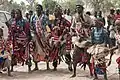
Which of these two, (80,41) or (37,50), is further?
(37,50)

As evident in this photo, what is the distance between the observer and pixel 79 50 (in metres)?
9.38

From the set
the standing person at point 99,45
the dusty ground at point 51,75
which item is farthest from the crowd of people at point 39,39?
the standing person at point 99,45

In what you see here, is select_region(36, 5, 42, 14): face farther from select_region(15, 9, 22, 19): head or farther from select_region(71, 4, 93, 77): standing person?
select_region(71, 4, 93, 77): standing person

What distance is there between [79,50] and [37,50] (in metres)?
1.71

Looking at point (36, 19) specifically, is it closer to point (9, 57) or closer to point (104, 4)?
point (9, 57)

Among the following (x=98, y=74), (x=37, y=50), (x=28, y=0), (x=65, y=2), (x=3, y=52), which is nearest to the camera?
(x=98, y=74)

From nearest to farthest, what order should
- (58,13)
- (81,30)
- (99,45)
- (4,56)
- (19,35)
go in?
(99,45) → (81,30) → (4,56) → (58,13) → (19,35)

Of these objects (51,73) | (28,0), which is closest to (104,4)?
(28,0)

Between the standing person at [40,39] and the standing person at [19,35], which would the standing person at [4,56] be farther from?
the standing person at [40,39]

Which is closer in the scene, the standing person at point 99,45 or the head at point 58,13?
the standing person at point 99,45

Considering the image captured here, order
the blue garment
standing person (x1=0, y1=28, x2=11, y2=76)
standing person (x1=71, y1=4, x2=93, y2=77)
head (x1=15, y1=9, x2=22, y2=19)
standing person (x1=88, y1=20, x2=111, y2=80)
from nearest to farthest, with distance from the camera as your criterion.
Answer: standing person (x1=88, y1=20, x2=111, y2=80), the blue garment, standing person (x1=71, y1=4, x2=93, y2=77), standing person (x1=0, y1=28, x2=11, y2=76), head (x1=15, y1=9, x2=22, y2=19)

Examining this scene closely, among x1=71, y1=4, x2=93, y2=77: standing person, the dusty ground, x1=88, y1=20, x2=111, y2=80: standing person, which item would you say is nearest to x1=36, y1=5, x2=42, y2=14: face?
x1=71, y1=4, x2=93, y2=77: standing person

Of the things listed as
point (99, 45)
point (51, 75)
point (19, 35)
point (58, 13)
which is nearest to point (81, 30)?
point (99, 45)

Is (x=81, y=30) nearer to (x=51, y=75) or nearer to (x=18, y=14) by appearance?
(x=51, y=75)
